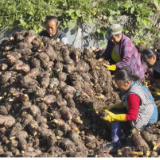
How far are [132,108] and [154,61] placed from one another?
1123 millimetres

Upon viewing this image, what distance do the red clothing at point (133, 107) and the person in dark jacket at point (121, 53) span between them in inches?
53.5

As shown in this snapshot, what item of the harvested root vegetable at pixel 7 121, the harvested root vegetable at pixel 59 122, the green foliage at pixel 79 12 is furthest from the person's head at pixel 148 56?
the green foliage at pixel 79 12

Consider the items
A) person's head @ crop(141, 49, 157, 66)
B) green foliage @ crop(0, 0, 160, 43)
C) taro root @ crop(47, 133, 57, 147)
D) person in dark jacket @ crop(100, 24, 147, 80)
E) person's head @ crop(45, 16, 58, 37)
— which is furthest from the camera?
green foliage @ crop(0, 0, 160, 43)

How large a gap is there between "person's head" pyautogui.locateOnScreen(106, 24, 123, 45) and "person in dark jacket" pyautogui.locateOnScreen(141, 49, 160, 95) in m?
0.62

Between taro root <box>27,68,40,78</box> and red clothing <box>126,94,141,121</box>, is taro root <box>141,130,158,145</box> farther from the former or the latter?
taro root <box>27,68,40,78</box>

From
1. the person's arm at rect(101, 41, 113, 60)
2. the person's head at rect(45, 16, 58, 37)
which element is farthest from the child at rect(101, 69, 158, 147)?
the person's head at rect(45, 16, 58, 37)

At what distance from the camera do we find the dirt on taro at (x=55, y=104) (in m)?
3.34

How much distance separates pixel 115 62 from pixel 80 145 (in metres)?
2.05

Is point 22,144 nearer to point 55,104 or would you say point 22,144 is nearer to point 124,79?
point 55,104

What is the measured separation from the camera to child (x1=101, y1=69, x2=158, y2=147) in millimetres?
3482

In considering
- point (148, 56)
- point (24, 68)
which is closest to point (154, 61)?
point (148, 56)

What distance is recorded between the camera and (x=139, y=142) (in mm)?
3252

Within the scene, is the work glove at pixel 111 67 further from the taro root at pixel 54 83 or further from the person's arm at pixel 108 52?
the taro root at pixel 54 83

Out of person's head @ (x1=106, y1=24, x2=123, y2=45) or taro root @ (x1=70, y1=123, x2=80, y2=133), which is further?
person's head @ (x1=106, y1=24, x2=123, y2=45)
